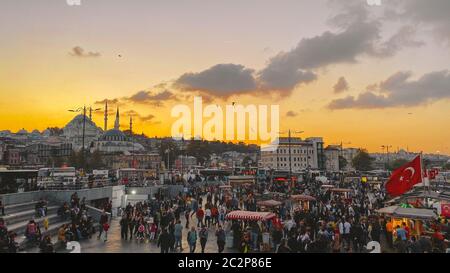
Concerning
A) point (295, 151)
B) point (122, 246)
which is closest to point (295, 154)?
point (295, 151)

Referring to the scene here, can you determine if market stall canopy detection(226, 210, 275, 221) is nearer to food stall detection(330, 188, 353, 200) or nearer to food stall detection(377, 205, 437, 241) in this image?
food stall detection(377, 205, 437, 241)

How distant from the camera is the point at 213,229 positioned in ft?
63.7

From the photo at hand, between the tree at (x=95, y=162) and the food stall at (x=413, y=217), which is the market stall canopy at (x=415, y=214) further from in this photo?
the tree at (x=95, y=162)

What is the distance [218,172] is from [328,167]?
99183 millimetres

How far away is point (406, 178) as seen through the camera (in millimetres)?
15031

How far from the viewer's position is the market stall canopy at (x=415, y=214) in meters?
13.3

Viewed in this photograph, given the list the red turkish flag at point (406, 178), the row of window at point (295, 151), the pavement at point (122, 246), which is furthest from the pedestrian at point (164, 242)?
the row of window at point (295, 151)

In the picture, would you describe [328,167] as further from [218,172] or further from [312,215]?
[312,215]

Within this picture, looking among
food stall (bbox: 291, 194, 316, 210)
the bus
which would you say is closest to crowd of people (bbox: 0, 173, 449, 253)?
food stall (bbox: 291, 194, 316, 210)

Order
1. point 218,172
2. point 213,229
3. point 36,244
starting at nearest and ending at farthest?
point 36,244
point 213,229
point 218,172

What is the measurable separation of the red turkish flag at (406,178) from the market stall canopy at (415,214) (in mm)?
897

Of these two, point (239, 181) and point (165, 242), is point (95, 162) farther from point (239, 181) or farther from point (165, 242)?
point (165, 242)
